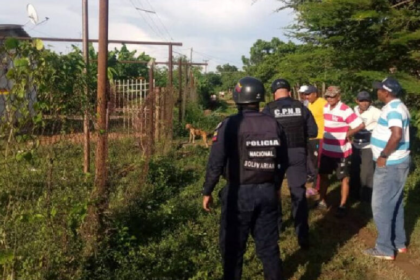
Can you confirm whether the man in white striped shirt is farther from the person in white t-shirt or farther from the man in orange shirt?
the person in white t-shirt

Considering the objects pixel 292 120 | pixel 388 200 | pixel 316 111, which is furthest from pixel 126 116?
pixel 388 200

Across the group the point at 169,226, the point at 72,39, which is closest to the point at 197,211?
the point at 169,226

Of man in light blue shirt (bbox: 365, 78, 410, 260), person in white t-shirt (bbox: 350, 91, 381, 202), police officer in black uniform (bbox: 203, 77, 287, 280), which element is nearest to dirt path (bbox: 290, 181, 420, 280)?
man in light blue shirt (bbox: 365, 78, 410, 260)

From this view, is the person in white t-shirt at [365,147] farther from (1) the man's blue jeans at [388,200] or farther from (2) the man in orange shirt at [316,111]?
(1) the man's blue jeans at [388,200]

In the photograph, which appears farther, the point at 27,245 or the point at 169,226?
the point at 169,226

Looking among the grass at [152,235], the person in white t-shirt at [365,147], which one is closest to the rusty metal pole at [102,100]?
the grass at [152,235]

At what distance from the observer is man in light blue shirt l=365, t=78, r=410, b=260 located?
4809 mm

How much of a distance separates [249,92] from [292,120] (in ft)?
5.07

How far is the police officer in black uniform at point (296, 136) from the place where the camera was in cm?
523

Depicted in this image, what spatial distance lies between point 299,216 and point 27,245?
2.88 meters

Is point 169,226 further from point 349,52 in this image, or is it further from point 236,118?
point 349,52

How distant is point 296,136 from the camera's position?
5.25m

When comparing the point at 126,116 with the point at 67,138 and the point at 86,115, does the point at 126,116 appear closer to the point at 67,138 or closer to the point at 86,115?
the point at 86,115

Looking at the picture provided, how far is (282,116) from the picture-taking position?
5211mm
